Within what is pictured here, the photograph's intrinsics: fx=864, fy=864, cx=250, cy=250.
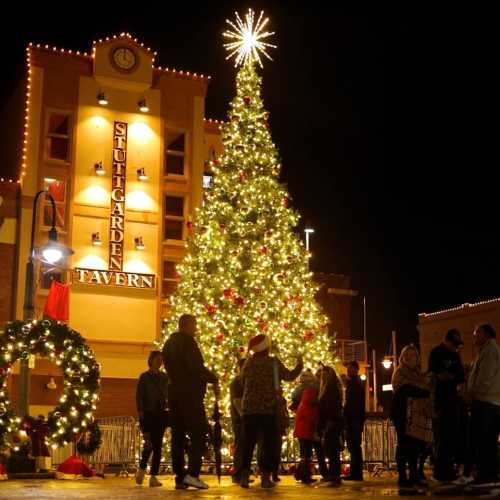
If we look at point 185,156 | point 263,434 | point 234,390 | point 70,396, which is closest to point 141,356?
point 185,156

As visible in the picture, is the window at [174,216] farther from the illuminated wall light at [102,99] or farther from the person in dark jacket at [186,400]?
the person in dark jacket at [186,400]

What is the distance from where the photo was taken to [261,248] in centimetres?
2172

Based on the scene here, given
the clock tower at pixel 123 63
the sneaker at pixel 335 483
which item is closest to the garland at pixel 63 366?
the sneaker at pixel 335 483

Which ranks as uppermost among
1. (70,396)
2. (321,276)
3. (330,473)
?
(321,276)

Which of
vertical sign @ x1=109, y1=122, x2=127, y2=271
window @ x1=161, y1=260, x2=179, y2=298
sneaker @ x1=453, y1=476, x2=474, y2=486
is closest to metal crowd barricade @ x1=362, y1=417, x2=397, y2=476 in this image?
sneaker @ x1=453, y1=476, x2=474, y2=486

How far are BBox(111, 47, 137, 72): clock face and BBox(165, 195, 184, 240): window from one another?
515 cm

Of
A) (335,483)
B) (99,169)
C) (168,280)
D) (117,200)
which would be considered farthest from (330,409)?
(99,169)

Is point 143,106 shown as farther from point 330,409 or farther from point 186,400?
point 186,400

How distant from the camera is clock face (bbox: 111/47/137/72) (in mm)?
32719

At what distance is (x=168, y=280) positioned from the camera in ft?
107

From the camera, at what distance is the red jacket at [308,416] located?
13375 millimetres

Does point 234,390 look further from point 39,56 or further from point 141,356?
point 39,56

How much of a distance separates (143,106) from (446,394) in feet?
78.5

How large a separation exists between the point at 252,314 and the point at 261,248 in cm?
176
